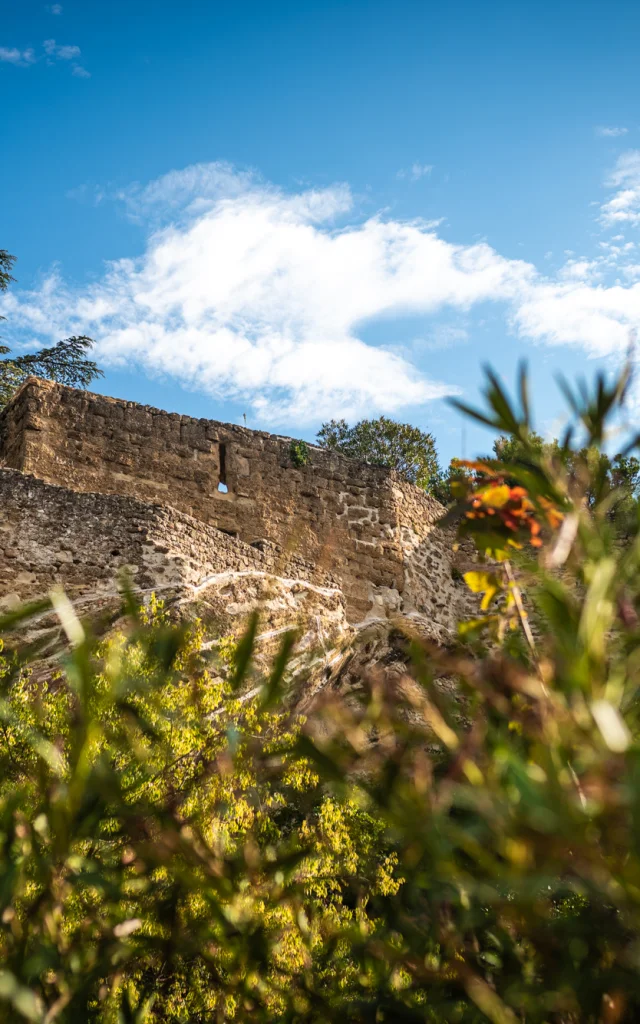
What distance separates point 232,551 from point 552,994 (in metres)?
5.85

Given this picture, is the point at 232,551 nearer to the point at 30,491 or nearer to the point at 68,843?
the point at 30,491

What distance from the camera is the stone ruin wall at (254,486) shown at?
864 centimetres

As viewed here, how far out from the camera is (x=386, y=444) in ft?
73.3

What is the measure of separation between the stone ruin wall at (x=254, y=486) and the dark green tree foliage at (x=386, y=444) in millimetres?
9912

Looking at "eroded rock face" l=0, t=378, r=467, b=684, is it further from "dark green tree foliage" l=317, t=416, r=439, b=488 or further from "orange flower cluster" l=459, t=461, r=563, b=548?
"dark green tree foliage" l=317, t=416, r=439, b=488

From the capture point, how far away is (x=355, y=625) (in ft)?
30.8

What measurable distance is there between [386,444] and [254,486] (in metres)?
12.7

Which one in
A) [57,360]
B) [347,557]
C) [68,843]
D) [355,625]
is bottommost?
[68,843]

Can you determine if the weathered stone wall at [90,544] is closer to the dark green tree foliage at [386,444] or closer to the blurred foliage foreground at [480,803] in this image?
the blurred foliage foreground at [480,803]

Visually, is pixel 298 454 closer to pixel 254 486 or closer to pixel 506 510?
pixel 254 486

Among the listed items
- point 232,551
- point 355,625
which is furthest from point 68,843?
point 355,625

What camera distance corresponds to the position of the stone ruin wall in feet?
28.3

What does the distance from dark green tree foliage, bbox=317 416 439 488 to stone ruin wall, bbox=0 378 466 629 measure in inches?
390

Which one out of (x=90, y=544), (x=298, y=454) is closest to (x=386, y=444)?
(x=298, y=454)
